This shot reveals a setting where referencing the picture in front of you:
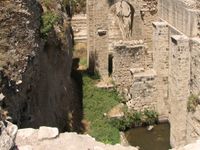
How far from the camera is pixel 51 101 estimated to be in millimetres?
14469

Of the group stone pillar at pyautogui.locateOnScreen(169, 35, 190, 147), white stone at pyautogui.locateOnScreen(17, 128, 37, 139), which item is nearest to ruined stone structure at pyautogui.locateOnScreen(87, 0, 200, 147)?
stone pillar at pyautogui.locateOnScreen(169, 35, 190, 147)

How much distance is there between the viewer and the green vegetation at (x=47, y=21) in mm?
14008

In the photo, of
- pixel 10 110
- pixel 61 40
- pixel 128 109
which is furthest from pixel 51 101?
pixel 128 109

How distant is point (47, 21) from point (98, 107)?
629cm

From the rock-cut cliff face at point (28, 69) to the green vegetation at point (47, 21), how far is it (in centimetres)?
21

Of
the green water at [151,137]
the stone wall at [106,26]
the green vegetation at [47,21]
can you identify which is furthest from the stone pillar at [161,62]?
the green vegetation at [47,21]

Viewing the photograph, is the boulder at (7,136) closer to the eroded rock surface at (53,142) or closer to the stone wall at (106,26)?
→ the eroded rock surface at (53,142)

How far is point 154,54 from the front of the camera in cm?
2003

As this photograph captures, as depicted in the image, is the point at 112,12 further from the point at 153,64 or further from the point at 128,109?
the point at 128,109

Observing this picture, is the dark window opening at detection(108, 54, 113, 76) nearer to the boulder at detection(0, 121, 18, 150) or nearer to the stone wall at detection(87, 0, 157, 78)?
the stone wall at detection(87, 0, 157, 78)

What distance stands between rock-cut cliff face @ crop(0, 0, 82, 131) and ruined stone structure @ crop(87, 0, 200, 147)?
4464 mm

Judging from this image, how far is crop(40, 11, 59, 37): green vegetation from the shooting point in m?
14.0

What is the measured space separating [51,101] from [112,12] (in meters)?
10.4

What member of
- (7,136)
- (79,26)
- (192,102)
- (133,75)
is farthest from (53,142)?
(79,26)
